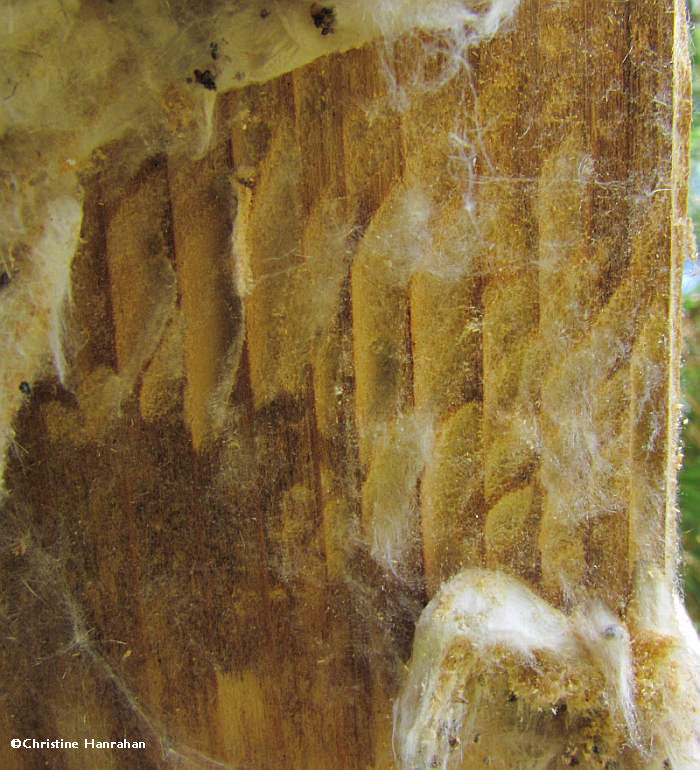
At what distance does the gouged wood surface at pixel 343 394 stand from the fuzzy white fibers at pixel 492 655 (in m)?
0.03

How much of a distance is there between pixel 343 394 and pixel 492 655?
1.80 ft

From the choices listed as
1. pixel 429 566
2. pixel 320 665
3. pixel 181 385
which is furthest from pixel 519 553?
pixel 181 385

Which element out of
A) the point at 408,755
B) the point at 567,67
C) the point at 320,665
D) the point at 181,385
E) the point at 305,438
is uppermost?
the point at 567,67

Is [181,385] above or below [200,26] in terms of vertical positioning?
below

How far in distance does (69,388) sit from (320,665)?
65 centimetres

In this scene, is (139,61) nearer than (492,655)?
Yes

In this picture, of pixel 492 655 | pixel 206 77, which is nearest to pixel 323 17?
pixel 206 77

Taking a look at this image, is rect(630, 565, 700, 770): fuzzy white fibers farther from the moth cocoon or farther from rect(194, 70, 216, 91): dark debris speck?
Result: rect(194, 70, 216, 91): dark debris speck

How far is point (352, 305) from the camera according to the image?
97 cm

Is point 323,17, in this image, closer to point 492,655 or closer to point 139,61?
point 139,61

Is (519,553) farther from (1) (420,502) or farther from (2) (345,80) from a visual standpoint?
(2) (345,80)

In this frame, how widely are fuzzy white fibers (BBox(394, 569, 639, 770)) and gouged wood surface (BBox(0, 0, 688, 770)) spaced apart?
0.11 feet

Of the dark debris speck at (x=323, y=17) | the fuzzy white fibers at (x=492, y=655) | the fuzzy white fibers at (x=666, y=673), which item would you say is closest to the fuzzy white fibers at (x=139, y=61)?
the dark debris speck at (x=323, y=17)

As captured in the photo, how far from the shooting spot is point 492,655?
107cm
